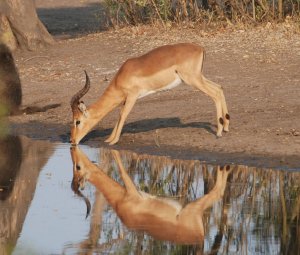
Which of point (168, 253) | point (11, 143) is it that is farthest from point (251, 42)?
point (168, 253)

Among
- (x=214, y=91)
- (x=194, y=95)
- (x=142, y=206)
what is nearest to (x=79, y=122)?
(x=214, y=91)

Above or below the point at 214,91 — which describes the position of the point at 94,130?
below

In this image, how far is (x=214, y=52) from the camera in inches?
667

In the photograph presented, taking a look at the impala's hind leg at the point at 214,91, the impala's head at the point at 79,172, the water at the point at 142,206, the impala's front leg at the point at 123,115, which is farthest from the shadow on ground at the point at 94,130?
the water at the point at 142,206

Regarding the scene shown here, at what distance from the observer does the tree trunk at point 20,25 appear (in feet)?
62.8

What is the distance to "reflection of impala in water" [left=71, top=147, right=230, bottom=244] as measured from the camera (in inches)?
328

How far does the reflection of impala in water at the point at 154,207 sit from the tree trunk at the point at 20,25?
8.38 m

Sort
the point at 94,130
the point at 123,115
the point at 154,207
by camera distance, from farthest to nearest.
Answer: the point at 94,130 < the point at 123,115 < the point at 154,207

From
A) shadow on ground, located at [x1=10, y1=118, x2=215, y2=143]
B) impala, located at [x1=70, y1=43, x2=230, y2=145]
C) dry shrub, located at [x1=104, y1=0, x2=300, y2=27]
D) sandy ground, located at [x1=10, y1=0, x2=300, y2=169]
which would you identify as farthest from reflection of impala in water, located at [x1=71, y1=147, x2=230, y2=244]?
dry shrub, located at [x1=104, y1=0, x2=300, y2=27]

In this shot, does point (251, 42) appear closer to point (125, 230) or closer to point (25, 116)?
point (25, 116)

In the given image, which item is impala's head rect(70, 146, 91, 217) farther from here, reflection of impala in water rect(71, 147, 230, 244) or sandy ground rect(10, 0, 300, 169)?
sandy ground rect(10, 0, 300, 169)

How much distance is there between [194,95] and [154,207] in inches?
224

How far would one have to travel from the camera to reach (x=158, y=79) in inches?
492

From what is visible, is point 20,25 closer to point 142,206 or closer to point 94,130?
point 94,130
